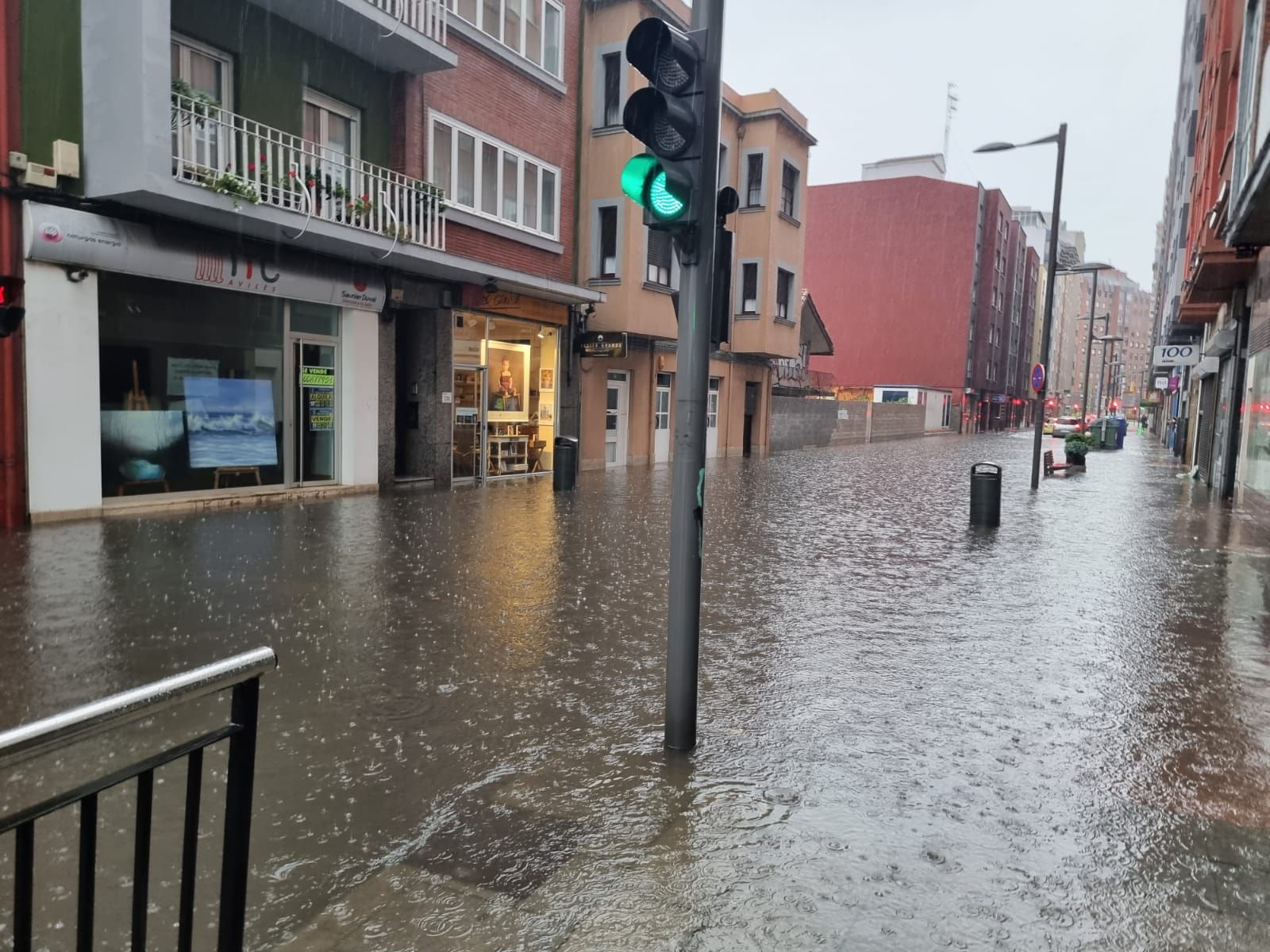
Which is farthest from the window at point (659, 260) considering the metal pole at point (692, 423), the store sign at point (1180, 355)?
the metal pole at point (692, 423)

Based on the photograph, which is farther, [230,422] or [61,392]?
[230,422]

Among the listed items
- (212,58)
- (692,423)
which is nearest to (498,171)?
(212,58)

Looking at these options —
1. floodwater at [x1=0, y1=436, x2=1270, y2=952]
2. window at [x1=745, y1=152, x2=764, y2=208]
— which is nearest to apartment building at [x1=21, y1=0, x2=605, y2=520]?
floodwater at [x1=0, y1=436, x2=1270, y2=952]

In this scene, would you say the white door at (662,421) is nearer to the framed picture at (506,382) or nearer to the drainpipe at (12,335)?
the framed picture at (506,382)

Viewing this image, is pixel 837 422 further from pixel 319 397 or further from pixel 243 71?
pixel 243 71

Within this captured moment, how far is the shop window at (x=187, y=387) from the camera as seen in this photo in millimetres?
11352

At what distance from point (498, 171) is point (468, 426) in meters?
4.99

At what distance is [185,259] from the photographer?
1161 centimetres

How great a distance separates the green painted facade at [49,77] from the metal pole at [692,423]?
966 centimetres

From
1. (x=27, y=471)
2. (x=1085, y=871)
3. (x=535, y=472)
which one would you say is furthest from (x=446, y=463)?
(x=1085, y=871)

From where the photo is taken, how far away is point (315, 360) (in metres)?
14.2

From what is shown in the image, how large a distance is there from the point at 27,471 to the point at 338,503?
4.01 meters

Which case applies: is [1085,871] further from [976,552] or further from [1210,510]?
[1210,510]

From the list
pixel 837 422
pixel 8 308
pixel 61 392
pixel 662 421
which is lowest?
pixel 837 422
